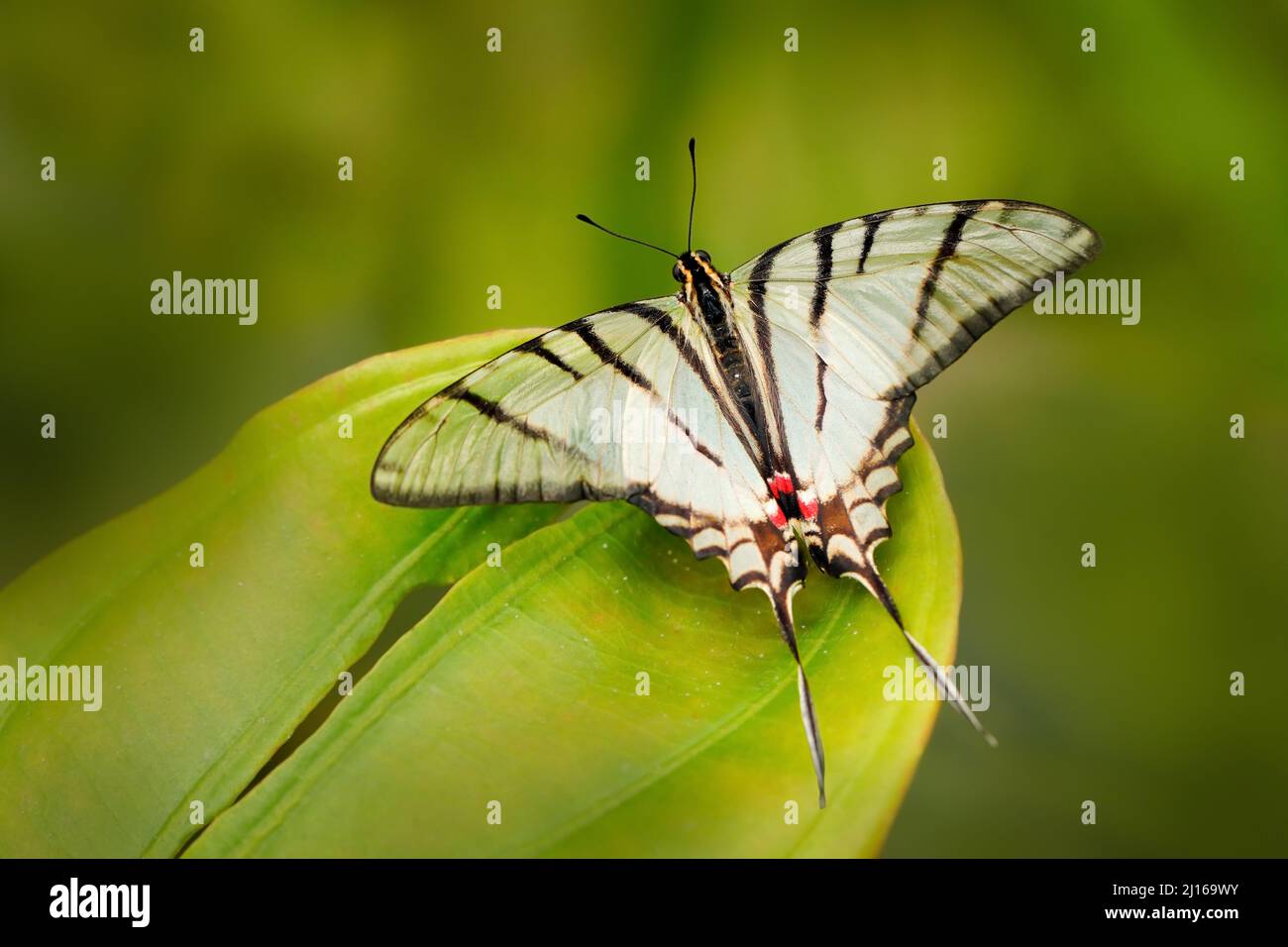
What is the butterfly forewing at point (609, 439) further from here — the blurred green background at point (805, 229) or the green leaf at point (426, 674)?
the blurred green background at point (805, 229)

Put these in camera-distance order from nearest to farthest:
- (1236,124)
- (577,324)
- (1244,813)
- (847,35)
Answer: (577,324), (1244,813), (1236,124), (847,35)

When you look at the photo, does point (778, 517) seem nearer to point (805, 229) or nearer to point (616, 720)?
point (616, 720)

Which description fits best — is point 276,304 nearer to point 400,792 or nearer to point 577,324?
point 577,324

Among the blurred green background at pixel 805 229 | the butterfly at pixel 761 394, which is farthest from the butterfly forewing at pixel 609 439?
the blurred green background at pixel 805 229

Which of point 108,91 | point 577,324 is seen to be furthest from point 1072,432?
point 108,91

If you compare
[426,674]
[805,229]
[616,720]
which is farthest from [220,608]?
[805,229]
